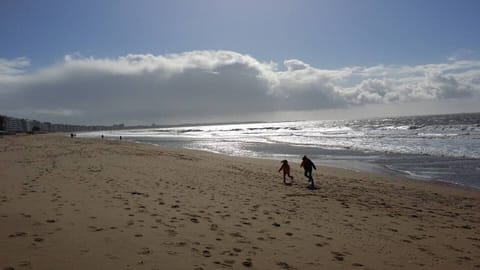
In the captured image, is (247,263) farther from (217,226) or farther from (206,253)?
(217,226)

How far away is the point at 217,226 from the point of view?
7445mm

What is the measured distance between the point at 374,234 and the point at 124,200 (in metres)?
6.10

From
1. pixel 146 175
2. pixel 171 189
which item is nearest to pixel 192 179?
pixel 146 175

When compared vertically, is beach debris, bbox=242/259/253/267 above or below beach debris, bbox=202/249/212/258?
below

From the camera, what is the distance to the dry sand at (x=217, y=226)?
5.55m

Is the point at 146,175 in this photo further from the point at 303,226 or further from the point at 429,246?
the point at 429,246

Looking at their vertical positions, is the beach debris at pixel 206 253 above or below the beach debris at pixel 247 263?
above

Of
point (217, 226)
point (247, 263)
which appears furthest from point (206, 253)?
point (217, 226)

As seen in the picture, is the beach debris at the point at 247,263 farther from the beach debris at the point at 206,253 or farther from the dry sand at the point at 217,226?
the beach debris at the point at 206,253

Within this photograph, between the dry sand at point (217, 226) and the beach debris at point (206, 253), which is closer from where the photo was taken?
the dry sand at point (217, 226)

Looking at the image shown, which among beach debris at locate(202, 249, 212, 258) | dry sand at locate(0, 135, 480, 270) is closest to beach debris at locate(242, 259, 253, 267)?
dry sand at locate(0, 135, 480, 270)

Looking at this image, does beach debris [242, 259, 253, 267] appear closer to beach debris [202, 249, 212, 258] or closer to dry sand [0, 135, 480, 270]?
dry sand [0, 135, 480, 270]

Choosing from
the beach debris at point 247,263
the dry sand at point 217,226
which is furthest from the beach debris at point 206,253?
the beach debris at point 247,263

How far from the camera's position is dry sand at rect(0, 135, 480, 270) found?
555 centimetres
